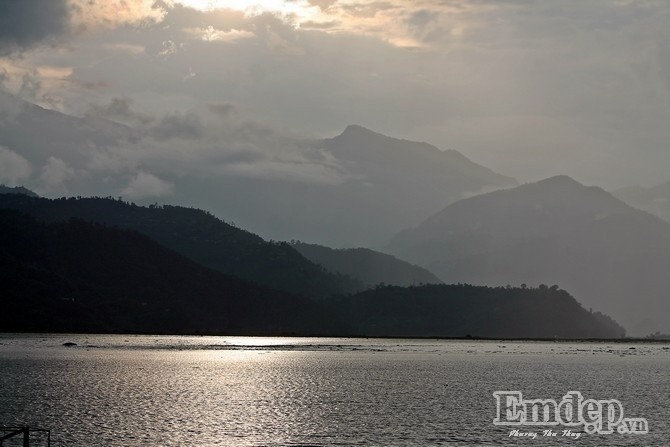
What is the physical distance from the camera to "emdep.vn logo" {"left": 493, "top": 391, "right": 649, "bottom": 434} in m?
122

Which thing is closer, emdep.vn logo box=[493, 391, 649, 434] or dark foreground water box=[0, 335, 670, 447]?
dark foreground water box=[0, 335, 670, 447]

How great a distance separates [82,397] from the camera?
154 meters

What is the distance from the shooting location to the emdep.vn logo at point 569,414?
401 ft

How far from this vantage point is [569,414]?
135375mm

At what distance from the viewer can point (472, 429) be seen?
118 m

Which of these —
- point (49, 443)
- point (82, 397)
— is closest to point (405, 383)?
point (82, 397)

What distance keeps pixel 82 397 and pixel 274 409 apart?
33.6 metres

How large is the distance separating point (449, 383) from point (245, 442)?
99.8 meters

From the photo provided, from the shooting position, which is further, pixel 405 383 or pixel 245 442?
pixel 405 383

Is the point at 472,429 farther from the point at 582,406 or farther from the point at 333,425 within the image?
the point at 582,406

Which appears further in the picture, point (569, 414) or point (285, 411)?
point (285, 411)

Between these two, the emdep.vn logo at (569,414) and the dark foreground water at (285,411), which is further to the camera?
the emdep.vn logo at (569,414)

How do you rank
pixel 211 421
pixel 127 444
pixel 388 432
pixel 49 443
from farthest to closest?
pixel 211 421
pixel 388 432
pixel 127 444
pixel 49 443

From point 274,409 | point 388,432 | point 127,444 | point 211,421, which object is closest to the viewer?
point 127,444
